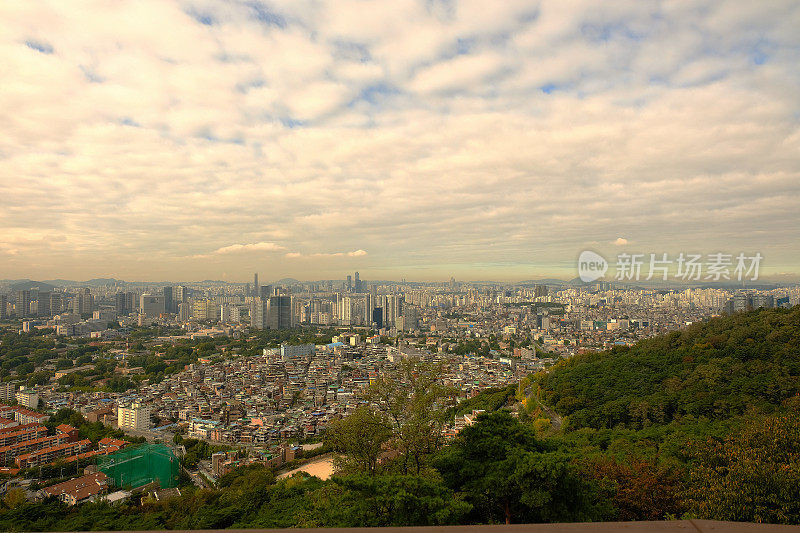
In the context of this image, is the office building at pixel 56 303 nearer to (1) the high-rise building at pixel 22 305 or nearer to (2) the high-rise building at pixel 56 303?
(2) the high-rise building at pixel 56 303

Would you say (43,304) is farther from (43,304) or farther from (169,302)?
(169,302)

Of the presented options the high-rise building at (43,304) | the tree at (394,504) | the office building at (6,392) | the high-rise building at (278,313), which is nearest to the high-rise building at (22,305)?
the high-rise building at (43,304)

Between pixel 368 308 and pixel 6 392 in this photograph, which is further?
pixel 368 308

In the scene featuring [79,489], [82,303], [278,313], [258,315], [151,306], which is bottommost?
[79,489]

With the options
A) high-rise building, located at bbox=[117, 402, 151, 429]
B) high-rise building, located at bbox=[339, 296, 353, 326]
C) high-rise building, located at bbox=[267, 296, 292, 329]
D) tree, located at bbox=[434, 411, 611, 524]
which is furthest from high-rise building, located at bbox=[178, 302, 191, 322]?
tree, located at bbox=[434, 411, 611, 524]

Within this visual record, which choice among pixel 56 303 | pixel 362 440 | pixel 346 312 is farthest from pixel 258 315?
pixel 362 440

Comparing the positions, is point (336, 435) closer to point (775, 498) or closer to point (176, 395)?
point (775, 498)
